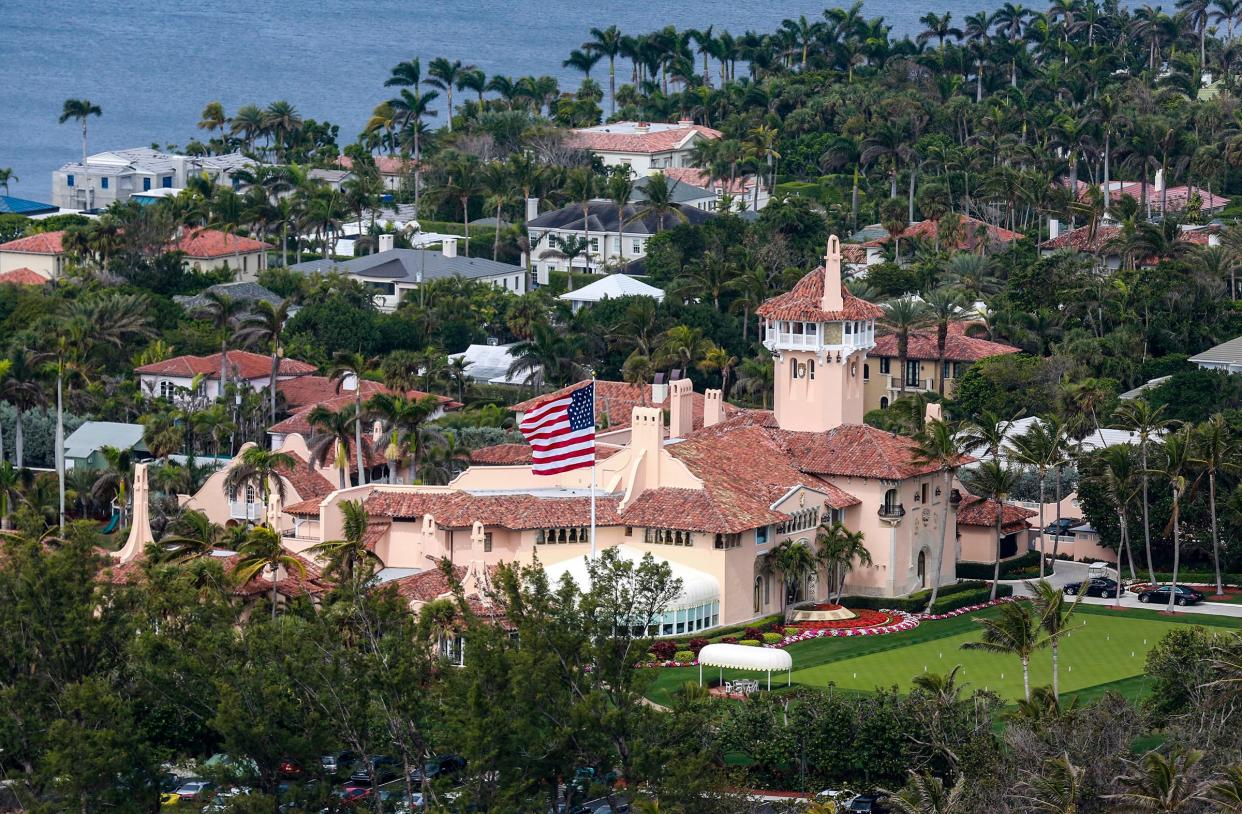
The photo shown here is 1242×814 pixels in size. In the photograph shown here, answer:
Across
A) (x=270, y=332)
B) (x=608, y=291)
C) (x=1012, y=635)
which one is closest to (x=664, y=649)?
(x=1012, y=635)

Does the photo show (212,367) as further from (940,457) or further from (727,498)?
(940,457)

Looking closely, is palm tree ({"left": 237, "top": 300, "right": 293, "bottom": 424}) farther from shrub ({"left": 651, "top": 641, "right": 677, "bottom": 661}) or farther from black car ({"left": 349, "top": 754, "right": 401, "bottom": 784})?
black car ({"left": 349, "top": 754, "right": 401, "bottom": 784})

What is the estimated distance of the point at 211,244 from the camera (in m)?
177

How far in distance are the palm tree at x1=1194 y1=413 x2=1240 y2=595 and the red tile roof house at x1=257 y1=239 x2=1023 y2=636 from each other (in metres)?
9.95

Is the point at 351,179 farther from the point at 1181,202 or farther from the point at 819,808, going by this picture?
the point at 819,808

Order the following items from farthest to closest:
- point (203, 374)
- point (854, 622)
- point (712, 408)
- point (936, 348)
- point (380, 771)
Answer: point (936, 348)
point (203, 374)
point (712, 408)
point (854, 622)
point (380, 771)

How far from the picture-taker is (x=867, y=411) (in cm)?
13488

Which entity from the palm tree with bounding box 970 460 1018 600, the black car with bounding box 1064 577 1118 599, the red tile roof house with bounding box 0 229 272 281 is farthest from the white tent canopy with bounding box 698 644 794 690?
the red tile roof house with bounding box 0 229 272 281

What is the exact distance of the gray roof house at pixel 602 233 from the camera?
18138 cm

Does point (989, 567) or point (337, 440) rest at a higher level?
point (337, 440)

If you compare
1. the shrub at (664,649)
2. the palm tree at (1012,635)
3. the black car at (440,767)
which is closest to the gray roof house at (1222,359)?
the shrub at (664,649)

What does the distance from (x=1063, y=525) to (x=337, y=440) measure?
1212 inches

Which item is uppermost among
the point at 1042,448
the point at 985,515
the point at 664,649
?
the point at 1042,448

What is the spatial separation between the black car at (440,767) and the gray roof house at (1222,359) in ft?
215
